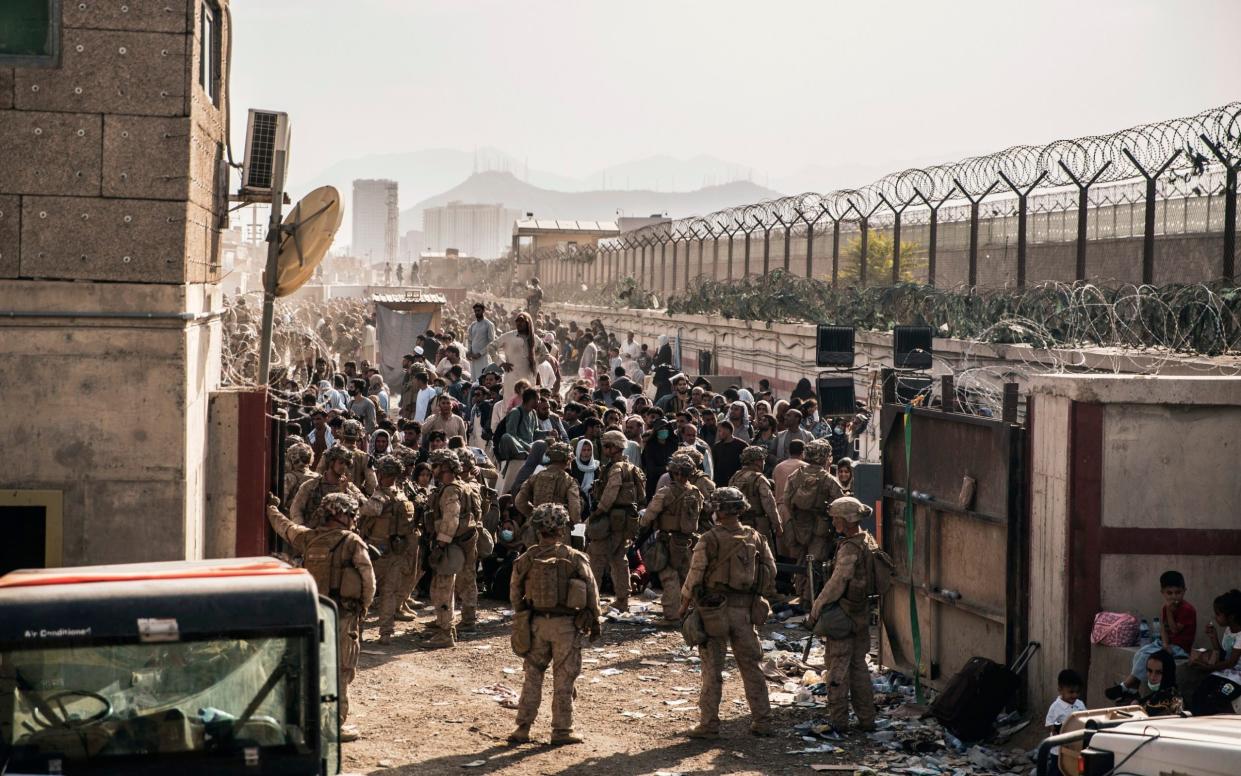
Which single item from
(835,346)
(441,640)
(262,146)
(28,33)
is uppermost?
(28,33)

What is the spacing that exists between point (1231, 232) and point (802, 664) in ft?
20.7

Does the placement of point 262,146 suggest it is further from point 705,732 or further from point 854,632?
point 854,632

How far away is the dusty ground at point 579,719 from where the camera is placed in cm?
805

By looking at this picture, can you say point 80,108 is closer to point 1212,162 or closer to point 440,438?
point 440,438

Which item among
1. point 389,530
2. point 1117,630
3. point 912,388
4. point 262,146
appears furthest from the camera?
point 912,388

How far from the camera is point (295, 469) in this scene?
10656 mm

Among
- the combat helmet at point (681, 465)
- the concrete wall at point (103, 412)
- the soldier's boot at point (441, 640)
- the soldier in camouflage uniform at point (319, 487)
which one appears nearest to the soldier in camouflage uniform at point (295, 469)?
the soldier in camouflage uniform at point (319, 487)

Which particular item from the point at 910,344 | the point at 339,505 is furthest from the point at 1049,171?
the point at 339,505

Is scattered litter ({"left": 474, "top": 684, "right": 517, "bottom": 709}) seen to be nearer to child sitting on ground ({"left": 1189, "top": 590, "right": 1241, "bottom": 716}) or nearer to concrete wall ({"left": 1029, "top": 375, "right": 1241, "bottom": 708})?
A: concrete wall ({"left": 1029, "top": 375, "right": 1241, "bottom": 708})

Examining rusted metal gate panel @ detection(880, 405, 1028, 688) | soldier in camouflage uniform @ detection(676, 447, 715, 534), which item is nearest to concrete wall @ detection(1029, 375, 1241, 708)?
rusted metal gate panel @ detection(880, 405, 1028, 688)

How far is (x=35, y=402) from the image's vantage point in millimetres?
7266

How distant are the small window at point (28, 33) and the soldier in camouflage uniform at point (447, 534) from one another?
171 inches

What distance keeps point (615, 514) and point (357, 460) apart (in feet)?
6.89

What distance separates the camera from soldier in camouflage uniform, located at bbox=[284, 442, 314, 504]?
34.7 ft
